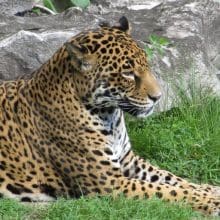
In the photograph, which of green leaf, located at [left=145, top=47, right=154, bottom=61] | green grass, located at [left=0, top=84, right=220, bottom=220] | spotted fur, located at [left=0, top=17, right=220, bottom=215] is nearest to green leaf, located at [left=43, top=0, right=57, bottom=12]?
green leaf, located at [left=145, top=47, right=154, bottom=61]

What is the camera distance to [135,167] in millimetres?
9594

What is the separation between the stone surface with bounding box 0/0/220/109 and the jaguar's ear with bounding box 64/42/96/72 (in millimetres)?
2368

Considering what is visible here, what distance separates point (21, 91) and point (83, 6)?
416cm

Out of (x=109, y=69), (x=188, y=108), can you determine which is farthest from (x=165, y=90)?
(x=109, y=69)

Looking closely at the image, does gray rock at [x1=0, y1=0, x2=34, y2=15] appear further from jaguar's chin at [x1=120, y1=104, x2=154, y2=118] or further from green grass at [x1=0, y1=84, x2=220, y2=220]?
jaguar's chin at [x1=120, y1=104, x2=154, y2=118]

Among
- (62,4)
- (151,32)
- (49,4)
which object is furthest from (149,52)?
(62,4)

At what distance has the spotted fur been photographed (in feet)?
28.8

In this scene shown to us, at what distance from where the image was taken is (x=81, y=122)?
29.3ft

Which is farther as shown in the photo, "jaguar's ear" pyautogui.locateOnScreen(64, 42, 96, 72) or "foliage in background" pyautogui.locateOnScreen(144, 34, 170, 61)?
"foliage in background" pyautogui.locateOnScreen(144, 34, 170, 61)

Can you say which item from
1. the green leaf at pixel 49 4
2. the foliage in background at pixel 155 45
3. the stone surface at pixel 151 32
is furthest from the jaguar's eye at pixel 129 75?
the green leaf at pixel 49 4

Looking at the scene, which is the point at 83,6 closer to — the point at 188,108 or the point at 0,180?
the point at 188,108

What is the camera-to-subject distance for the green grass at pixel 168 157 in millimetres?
8320

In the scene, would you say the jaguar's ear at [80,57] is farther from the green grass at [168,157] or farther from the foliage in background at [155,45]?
the foliage in background at [155,45]

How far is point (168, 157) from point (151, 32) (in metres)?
2.35
